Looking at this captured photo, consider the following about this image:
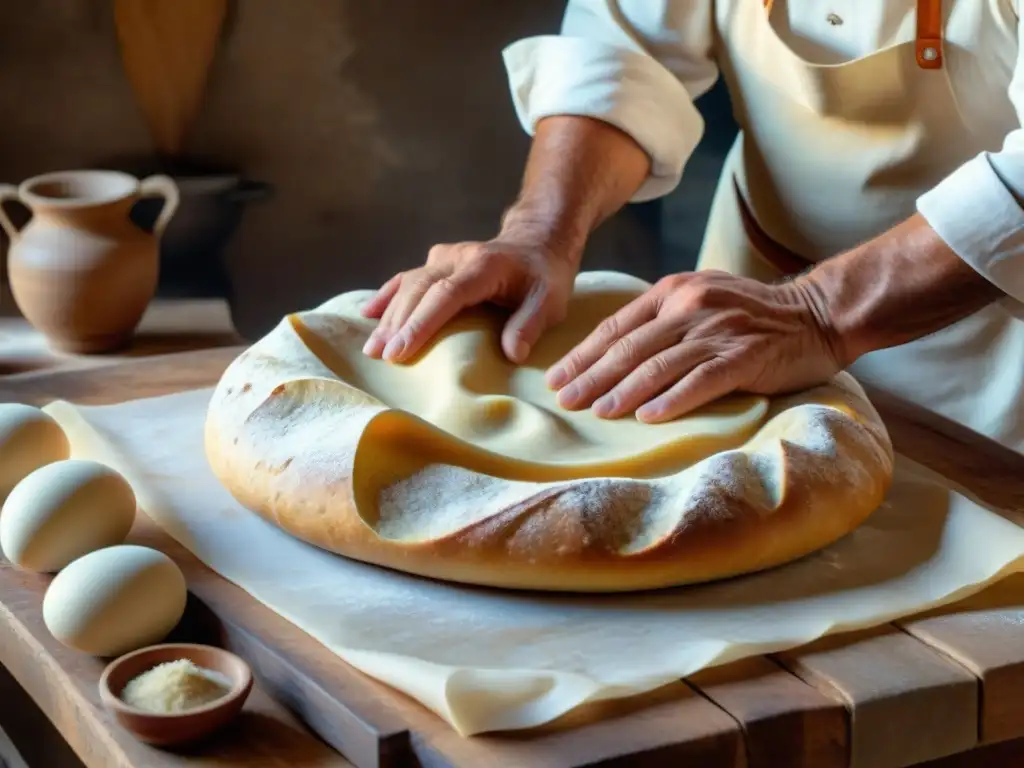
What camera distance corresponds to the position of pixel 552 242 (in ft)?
5.41

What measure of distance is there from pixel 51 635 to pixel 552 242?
802 millimetres

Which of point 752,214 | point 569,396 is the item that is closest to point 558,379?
point 569,396

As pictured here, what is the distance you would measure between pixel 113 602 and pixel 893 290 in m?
0.88

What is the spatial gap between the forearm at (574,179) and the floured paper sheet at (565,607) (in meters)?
0.56

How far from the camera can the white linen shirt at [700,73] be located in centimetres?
139

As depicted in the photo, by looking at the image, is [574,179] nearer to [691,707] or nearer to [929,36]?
[929,36]

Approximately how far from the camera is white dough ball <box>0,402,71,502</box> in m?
1.31

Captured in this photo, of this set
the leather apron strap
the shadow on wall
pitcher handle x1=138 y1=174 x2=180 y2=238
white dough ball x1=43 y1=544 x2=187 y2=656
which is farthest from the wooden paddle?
white dough ball x1=43 y1=544 x2=187 y2=656

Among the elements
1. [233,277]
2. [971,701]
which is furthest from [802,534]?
[233,277]

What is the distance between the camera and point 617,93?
1775 mm

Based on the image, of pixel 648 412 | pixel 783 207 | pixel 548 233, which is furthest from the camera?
pixel 783 207

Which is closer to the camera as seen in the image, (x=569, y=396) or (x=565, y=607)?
(x=565, y=607)

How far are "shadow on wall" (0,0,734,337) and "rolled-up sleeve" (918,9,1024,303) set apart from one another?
1.13 meters

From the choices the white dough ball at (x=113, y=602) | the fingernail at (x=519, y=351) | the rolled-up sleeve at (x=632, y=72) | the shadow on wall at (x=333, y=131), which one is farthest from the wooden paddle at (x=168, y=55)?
the white dough ball at (x=113, y=602)
